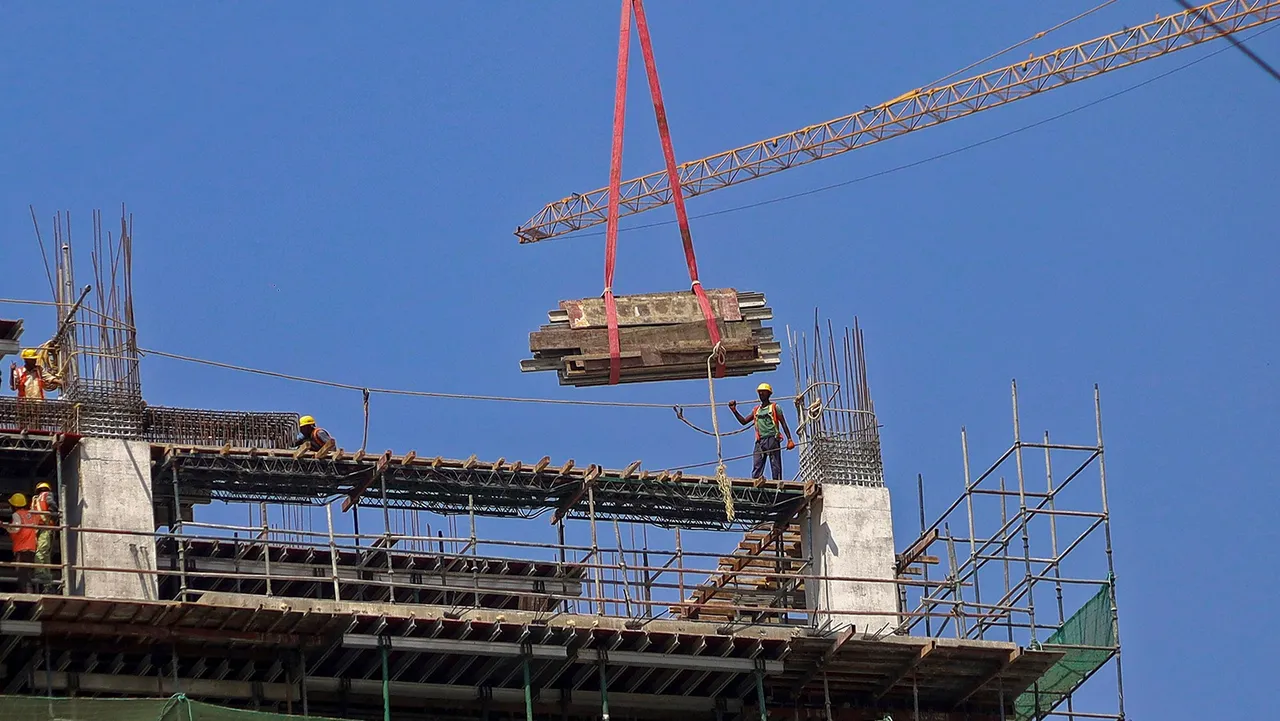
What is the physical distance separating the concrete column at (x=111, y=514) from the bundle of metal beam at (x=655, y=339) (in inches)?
340

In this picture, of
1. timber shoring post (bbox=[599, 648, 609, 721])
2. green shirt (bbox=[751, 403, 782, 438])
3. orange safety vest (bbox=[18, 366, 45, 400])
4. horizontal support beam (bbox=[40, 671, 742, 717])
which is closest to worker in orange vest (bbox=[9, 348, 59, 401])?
orange safety vest (bbox=[18, 366, 45, 400])

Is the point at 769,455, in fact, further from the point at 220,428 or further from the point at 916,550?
the point at 220,428

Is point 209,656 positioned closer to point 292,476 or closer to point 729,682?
point 292,476

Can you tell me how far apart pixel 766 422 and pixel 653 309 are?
10.9 feet

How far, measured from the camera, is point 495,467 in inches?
1828

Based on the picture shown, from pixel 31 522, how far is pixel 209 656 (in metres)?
3.94

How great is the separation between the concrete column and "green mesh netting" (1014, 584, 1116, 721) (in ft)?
53.9

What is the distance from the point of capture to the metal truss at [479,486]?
45.6 meters

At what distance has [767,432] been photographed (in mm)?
49656

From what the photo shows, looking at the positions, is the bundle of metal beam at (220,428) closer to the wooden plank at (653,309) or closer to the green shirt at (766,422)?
the wooden plank at (653,309)

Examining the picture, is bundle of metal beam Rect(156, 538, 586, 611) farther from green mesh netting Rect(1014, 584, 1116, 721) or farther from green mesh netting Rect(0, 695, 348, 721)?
green mesh netting Rect(1014, 584, 1116, 721)

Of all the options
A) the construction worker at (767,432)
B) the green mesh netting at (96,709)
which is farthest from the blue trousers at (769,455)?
the green mesh netting at (96,709)

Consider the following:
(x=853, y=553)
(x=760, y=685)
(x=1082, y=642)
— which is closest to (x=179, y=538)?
(x=760, y=685)

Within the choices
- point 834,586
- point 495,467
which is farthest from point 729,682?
point 495,467
